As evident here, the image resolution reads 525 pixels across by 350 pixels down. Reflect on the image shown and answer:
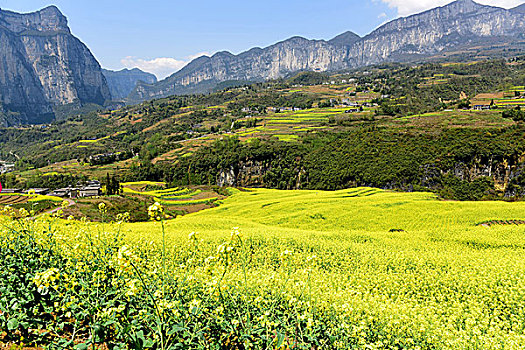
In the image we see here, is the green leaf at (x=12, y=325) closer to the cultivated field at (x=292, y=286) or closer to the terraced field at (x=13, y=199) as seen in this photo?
the cultivated field at (x=292, y=286)

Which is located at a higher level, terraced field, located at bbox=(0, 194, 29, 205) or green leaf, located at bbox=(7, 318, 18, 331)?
green leaf, located at bbox=(7, 318, 18, 331)

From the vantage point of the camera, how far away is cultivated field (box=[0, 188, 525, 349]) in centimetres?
409

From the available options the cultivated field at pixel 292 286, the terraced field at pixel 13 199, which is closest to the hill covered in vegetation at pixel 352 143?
the cultivated field at pixel 292 286

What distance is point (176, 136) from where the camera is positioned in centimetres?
13062

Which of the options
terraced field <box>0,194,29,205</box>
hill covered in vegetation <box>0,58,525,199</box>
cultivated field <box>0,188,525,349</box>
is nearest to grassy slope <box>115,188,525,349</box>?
cultivated field <box>0,188,525,349</box>

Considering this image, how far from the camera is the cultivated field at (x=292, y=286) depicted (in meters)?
4.09

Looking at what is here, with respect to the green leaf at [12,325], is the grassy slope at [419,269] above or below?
below

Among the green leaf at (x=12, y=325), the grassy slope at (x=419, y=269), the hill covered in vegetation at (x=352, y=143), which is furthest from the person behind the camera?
the hill covered in vegetation at (x=352, y=143)

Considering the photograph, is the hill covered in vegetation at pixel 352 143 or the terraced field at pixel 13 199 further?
the hill covered in vegetation at pixel 352 143

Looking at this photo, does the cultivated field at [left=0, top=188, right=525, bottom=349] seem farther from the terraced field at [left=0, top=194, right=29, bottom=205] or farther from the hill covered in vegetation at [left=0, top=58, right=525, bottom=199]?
the hill covered in vegetation at [left=0, top=58, right=525, bottom=199]

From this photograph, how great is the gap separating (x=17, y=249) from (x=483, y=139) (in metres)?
68.6

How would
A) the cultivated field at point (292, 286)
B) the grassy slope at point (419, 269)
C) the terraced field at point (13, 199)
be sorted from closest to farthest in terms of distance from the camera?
the cultivated field at point (292, 286) → the grassy slope at point (419, 269) → the terraced field at point (13, 199)

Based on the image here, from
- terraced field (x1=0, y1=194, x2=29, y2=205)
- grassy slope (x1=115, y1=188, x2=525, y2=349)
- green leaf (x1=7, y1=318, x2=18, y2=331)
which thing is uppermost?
green leaf (x1=7, y1=318, x2=18, y2=331)

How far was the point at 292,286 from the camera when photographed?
21.8 ft
